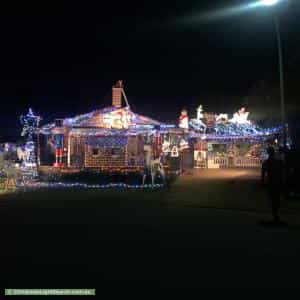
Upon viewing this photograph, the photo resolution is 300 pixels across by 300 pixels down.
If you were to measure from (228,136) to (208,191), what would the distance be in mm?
12945

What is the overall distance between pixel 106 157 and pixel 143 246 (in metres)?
18.9

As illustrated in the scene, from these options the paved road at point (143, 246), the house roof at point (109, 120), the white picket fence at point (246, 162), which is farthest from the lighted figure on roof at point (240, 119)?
the paved road at point (143, 246)

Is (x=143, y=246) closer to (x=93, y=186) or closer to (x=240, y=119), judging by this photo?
(x=93, y=186)

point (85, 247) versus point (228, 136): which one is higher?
point (228, 136)

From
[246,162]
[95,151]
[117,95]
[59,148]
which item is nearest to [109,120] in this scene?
[117,95]

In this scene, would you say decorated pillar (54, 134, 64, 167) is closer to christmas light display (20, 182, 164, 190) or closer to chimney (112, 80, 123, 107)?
chimney (112, 80, 123, 107)

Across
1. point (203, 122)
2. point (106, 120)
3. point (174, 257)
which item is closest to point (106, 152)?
point (106, 120)

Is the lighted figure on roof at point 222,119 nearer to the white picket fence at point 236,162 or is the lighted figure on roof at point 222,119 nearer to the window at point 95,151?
the white picket fence at point 236,162

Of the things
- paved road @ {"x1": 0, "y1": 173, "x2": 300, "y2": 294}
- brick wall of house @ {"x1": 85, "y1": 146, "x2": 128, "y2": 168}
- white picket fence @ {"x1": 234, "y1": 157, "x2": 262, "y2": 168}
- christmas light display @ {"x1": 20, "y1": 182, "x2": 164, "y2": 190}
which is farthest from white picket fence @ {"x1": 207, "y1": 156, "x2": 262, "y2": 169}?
paved road @ {"x1": 0, "y1": 173, "x2": 300, "y2": 294}

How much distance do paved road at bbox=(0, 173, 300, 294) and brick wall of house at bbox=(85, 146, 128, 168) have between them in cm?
1294

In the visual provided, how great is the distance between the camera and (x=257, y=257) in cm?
619

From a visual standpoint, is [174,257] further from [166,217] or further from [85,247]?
[166,217]

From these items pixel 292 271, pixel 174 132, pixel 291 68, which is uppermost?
pixel 291 68

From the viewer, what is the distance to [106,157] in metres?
25.6
